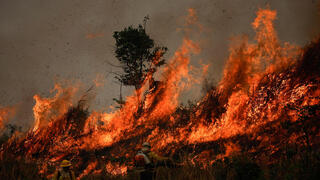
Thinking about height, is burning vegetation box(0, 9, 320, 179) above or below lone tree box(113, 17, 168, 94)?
below

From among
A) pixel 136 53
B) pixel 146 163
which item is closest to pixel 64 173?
pixel 146 163

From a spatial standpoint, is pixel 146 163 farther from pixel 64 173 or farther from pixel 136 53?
pixel 136 53

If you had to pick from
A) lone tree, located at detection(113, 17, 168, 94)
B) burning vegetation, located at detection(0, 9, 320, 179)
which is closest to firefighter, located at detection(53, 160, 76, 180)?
burning vegetation, located at detection(0, 9, 320, 179)

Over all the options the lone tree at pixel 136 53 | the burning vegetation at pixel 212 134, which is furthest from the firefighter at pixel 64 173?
the lone tree at pixel 136 53

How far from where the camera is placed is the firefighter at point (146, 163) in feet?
20.9

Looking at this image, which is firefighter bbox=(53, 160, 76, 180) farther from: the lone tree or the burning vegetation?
the lone tree

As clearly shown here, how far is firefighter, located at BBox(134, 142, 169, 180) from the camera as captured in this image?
6.37 m

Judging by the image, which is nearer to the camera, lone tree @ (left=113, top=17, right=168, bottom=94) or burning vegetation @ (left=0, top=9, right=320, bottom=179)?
burning vegetation @ (left=0, top=9, right=320, bottom=179)

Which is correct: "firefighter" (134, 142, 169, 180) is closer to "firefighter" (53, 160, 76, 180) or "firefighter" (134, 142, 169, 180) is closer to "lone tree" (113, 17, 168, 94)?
"firefighter" (53, 160, 76, 180)

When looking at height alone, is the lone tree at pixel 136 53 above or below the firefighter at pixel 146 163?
above

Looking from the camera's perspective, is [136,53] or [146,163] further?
[136,53]

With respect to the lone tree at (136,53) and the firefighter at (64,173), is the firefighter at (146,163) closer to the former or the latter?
the firefighter at (64,173)

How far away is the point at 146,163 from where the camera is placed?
6484mm

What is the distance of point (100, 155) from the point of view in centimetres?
1697
